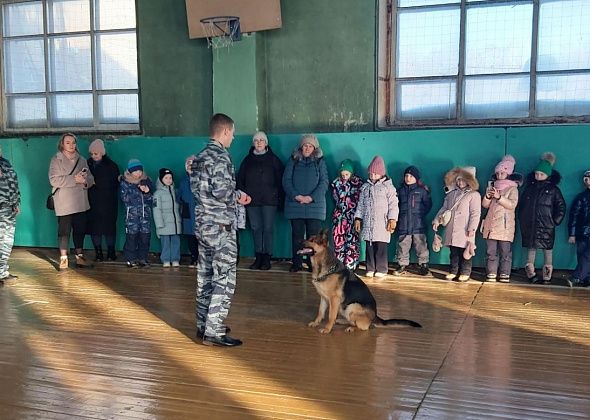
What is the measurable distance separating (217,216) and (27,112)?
6.96 m

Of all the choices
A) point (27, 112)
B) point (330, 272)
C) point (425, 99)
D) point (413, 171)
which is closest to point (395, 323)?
point (330, 272)

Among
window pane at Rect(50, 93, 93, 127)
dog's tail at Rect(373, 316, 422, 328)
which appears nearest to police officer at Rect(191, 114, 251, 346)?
dog's tail at Rect(373, 316, 422, 328)

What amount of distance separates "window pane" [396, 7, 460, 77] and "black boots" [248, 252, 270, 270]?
3.06 m

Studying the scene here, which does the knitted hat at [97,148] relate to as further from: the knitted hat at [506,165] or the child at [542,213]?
the child at [542,213]

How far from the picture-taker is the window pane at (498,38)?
746 cm

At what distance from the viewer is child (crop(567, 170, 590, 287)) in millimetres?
6441

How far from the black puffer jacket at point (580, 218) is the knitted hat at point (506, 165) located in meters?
0.78

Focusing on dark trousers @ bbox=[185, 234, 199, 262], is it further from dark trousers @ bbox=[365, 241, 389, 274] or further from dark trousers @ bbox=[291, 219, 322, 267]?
dark trousers @ bbox=[365, 241, 389, 274]

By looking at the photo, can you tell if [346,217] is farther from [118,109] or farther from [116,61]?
[116,61]

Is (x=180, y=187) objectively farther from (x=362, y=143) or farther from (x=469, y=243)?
(x=469, y=243)

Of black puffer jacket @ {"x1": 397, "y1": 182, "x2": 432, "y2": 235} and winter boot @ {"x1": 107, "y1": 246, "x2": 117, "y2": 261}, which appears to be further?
winter boot @ {"x1": 107, "y1": 246, "x2": 117, "y2": 261}

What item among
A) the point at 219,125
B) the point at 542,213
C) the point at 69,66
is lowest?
the point at 542,213

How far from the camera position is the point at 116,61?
30.3 feet

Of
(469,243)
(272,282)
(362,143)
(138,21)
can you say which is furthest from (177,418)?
(138,21)
